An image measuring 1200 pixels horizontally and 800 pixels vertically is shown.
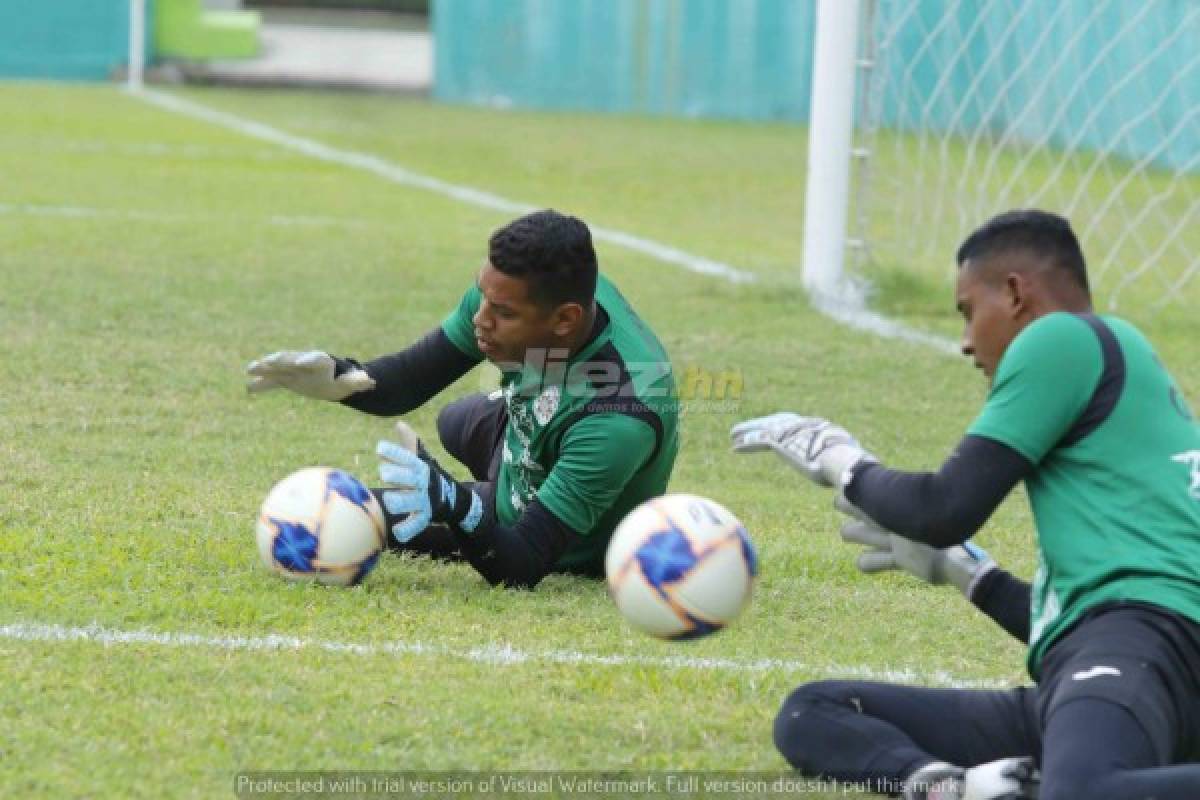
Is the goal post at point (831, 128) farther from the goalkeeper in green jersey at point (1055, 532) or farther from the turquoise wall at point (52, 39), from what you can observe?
the turquoise wall at point (52, 39)

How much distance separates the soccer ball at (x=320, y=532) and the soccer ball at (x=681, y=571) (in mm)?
915

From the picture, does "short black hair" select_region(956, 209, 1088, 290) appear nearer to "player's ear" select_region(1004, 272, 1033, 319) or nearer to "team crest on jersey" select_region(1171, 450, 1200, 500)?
"player's ear" select_region(1004, 272, 1033, 319)

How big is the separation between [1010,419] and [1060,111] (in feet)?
32.9

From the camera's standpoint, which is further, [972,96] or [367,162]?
[367,162]

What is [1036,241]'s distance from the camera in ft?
12.1

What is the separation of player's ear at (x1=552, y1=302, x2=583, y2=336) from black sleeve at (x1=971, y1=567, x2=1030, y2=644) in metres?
1.40

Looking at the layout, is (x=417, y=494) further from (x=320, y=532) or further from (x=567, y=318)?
(x=567, y=318)

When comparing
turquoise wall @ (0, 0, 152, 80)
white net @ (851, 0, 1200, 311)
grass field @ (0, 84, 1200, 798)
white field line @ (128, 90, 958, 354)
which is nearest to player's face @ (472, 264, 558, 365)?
grass field @ (0, 84, 1200, 798)

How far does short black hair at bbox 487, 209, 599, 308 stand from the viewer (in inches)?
189

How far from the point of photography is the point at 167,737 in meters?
3.75

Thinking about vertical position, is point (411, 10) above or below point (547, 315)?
below

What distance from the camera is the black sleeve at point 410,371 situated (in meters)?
5.48

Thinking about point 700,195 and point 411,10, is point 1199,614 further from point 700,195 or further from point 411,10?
point 411,10

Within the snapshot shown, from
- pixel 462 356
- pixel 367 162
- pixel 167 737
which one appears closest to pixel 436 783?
pixel 167 737
